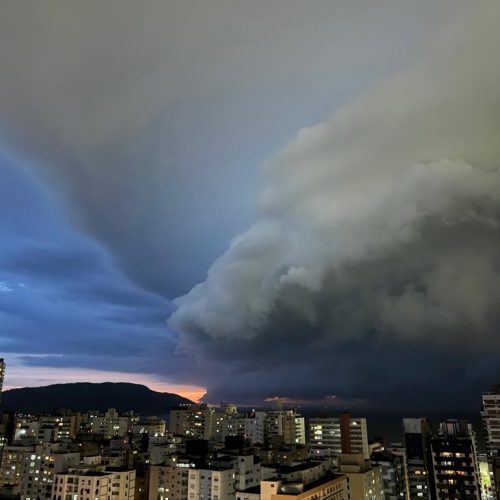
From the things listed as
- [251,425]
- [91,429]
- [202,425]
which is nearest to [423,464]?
[251,425]

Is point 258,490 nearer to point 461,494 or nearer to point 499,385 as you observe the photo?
point 461,494

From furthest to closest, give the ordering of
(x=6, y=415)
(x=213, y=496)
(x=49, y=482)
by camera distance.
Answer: (x=6, y=415) → (x=49, y=482) → (x=213, y=496)

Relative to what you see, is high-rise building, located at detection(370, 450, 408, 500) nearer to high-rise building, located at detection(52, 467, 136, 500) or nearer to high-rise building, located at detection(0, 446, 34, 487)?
high-rise building, located at detection(52, 467, 136, 500)

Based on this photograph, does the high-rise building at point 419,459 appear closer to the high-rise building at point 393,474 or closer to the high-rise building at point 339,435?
the high-rise building at point 393,474

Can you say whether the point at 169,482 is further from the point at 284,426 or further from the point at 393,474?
the point at 284,426

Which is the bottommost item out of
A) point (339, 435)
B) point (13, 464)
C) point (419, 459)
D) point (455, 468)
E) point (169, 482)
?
point (169, 482)

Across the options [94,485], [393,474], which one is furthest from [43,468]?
[393,474]
